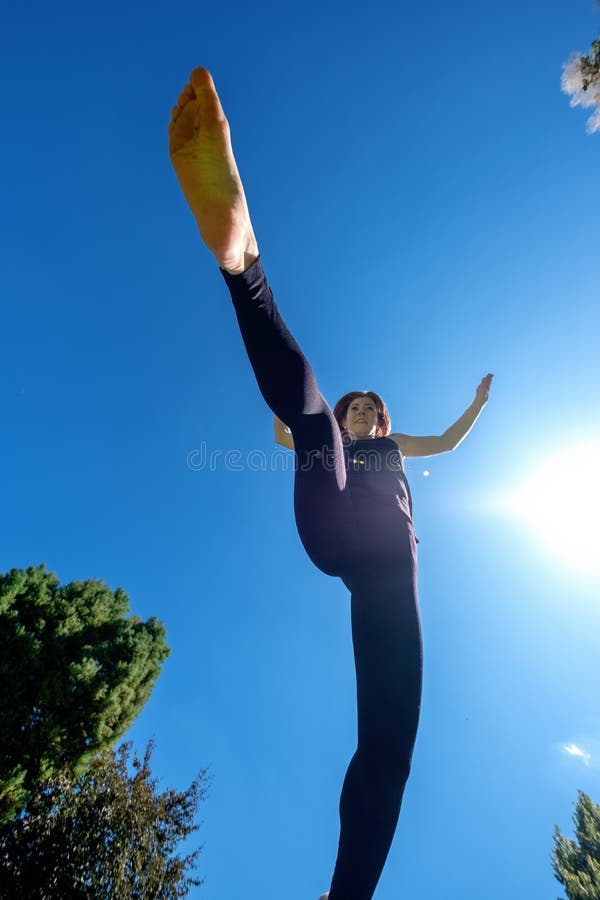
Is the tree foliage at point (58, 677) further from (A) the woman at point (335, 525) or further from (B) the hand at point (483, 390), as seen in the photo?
(B) the hand at point (483, 390)

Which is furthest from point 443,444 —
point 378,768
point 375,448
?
point 378,768

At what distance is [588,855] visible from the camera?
1090cm

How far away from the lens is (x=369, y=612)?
1768mm

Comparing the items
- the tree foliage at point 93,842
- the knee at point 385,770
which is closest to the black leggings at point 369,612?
the knee at point 385,770

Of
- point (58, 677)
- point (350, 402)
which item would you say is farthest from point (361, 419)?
point (58, 677)

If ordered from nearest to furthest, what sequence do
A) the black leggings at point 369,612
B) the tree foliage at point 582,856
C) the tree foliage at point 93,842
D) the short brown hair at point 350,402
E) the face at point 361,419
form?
the black leggings at point 369,612
the face at point 361,419
the short brown hair at point 350,402
the tree foliage at point 93,842
the tree foliage at point 582,856

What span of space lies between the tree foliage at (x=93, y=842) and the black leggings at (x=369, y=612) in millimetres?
8928

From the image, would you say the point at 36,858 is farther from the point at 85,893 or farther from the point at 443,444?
the point at 443,444

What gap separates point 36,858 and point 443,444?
404 inches

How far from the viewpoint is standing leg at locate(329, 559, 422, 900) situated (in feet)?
4.72

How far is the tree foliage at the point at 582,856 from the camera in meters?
9.73

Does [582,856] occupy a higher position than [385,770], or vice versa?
[582,856]

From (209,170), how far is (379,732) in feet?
7.05

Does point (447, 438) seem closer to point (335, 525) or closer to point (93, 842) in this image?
point (335, 525)
